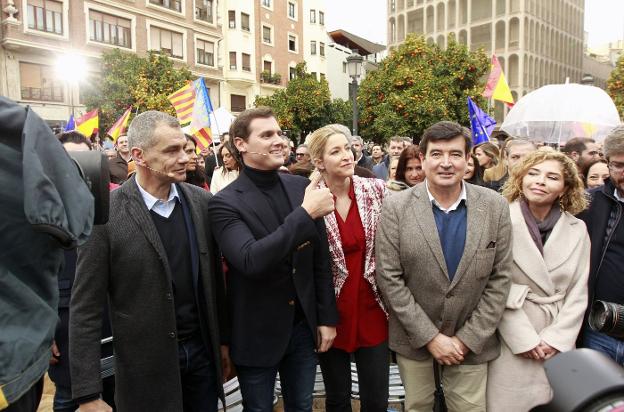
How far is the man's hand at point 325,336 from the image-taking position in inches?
107

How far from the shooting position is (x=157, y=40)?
29812 mm

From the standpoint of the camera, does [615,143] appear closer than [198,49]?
Yes

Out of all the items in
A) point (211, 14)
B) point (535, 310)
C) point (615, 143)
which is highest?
point (211, 14)

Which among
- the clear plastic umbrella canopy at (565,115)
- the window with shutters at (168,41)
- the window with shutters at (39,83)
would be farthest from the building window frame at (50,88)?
the clear plastic umbrella canopy at (565,115)

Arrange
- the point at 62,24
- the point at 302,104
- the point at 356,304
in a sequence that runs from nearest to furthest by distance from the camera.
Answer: the point at 356,304
the point at 62,24
the point at 302,104

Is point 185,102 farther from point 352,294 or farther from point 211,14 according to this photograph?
point 211,14

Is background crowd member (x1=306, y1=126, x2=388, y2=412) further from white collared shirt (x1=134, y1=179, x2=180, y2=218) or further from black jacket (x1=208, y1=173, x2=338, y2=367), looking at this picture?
white collared shirt (x1=134, y1=179, x2=180, y2=218)

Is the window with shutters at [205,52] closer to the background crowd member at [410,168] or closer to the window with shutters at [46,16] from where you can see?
the window with shutters at [46,16]

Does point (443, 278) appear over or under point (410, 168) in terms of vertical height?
under

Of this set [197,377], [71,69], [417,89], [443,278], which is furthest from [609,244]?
[71,69]

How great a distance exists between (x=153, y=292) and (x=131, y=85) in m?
21.9

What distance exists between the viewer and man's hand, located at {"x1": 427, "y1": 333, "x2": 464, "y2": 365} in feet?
8.93

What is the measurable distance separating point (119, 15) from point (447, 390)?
98.9 feet

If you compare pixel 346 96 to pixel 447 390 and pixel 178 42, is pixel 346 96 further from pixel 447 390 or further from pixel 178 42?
pixel 447 390
